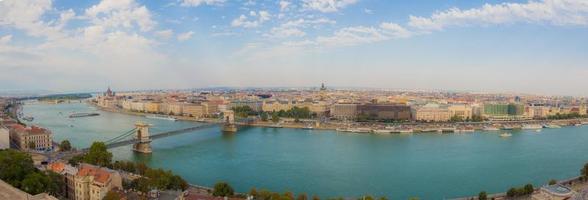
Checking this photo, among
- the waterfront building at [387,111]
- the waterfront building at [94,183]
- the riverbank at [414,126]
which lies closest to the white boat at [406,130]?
the riverbank at [414,126]

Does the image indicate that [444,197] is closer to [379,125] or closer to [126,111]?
[379,125]

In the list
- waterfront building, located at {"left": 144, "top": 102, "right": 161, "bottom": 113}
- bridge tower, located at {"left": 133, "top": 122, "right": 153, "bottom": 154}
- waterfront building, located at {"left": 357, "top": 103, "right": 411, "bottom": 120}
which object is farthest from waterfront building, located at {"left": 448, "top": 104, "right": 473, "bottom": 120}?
waterfront building, located at {"left": 144, "top": 102, "right": 161, "bottom": 113}

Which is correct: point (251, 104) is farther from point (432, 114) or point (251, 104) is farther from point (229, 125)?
point (432, 114)

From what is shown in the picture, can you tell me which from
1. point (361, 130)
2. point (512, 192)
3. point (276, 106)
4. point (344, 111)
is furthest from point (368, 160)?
point (276, 106)

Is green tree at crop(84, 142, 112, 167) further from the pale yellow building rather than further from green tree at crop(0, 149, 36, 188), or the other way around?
the pale yellow building

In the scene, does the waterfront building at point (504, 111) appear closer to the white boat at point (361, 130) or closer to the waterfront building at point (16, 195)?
the white boat at point (361, 130)

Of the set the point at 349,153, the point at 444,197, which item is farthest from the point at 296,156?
the point at 444,197
